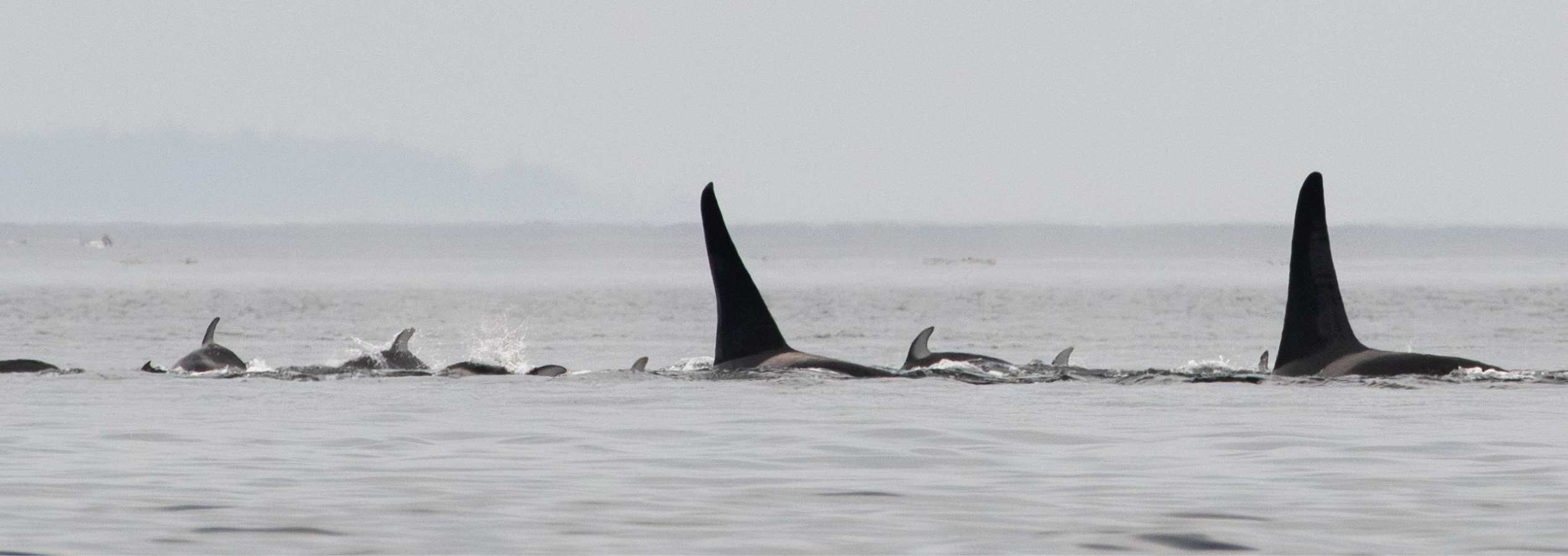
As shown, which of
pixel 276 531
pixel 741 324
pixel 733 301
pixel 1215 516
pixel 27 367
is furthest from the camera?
pixel 27 367

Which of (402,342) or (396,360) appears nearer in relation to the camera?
(396,360)

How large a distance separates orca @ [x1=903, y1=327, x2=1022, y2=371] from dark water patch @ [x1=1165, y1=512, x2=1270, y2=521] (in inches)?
408

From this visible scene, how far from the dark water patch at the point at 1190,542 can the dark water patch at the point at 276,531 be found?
3.56m

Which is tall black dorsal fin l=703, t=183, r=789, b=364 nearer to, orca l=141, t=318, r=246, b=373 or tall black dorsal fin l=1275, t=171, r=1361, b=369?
tall black dorsal fin l=1275, t=171, r=1361, b=369

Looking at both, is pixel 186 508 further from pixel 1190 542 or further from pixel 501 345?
pixel 501 345

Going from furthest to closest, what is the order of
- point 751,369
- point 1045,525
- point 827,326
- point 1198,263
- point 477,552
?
point 1198,263, point 827,326, point 751,369, point 1045,525, point 477,552

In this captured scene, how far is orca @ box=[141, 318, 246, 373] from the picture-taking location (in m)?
21.1

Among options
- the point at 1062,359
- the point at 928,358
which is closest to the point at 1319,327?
the point at 1062,359

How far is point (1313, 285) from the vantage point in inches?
698

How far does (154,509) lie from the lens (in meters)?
A: 10.5

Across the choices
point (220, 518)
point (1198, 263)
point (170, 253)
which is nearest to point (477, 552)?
point (220, 518)

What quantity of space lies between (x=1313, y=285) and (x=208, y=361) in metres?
10.5

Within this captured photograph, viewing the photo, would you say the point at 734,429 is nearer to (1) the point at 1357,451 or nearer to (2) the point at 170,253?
(1) the point at 1357,451

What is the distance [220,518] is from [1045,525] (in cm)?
381
